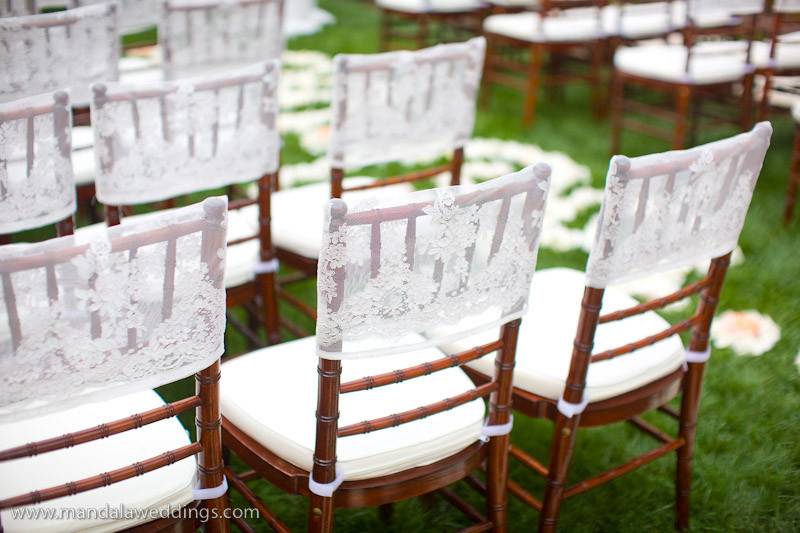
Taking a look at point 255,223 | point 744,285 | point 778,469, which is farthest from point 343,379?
point 744,285

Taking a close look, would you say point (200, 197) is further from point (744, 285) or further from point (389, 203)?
point (389, 203)

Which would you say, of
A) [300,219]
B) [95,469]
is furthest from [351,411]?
[300,219]

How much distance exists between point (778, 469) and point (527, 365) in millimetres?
977

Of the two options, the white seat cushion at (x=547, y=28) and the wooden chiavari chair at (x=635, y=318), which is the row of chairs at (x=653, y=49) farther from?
the wooden chiavari chair at (x=635, y=318)

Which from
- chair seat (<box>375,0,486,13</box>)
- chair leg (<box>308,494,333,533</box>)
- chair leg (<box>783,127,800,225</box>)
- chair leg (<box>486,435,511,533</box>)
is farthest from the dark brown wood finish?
chair seat (<box>375,0,486,13</box>)

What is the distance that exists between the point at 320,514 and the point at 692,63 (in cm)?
330

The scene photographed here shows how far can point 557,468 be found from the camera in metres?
1.81

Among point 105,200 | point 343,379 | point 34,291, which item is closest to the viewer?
point 34,291

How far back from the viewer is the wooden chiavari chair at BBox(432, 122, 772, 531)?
1.58 m

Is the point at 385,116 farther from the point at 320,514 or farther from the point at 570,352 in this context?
the point at 320,514

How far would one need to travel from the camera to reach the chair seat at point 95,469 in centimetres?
131

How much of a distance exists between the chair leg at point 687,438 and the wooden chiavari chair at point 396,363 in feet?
1.91

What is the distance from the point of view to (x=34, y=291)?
113 centimetres

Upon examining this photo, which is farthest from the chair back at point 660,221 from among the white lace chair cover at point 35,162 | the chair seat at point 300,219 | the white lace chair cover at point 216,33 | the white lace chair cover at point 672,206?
the white lace chair cover at point 216,33
